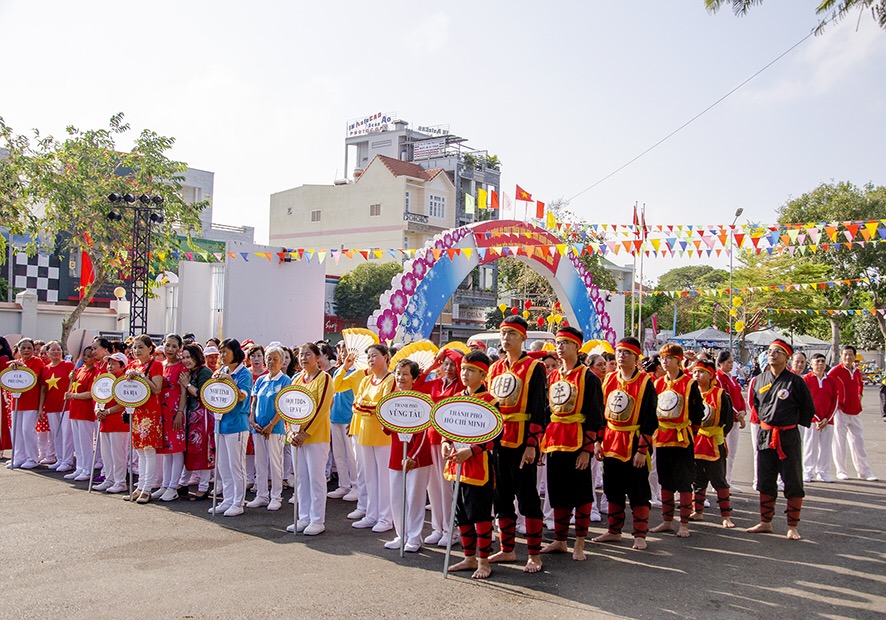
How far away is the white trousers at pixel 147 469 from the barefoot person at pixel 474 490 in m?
3.82

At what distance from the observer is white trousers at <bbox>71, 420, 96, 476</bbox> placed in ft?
31.9

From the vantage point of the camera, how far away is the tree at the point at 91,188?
17562 millimetres

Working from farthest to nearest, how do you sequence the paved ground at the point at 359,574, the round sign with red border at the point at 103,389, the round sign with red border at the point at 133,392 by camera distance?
the round sign with red border at the point at 103,389, the round sign with red border at the point at 133,392, the paved ground at the point at 359,574

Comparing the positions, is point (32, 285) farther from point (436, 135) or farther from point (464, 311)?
point (436, 135)

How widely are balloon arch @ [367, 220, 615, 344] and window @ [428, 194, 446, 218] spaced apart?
2721 centimetres

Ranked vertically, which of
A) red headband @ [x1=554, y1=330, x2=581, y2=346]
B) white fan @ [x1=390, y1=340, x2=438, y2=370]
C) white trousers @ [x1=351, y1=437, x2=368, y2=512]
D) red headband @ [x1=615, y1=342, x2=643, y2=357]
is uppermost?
red headband @ [x1=554, y1=330, x2=581, y2=346]

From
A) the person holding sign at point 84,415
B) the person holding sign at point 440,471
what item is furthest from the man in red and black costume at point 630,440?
the person holding sign at point 84,415

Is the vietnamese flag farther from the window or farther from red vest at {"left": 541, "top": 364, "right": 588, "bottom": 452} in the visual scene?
the window

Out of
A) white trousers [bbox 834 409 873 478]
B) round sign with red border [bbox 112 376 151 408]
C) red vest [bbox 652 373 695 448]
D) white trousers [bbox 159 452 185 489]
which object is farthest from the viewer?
white trousers [bbox 834 409 873 478]

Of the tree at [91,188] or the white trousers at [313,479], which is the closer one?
the white trousers at [313,479]

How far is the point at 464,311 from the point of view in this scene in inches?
1832

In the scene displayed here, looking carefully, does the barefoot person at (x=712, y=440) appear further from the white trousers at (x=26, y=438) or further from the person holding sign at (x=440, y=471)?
the white trousers at (x=26, y=438)

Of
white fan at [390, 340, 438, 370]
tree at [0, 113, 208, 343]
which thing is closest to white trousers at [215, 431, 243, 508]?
white fan at [390, 340, 438, 370]

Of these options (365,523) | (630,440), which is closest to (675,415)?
(630,440)
